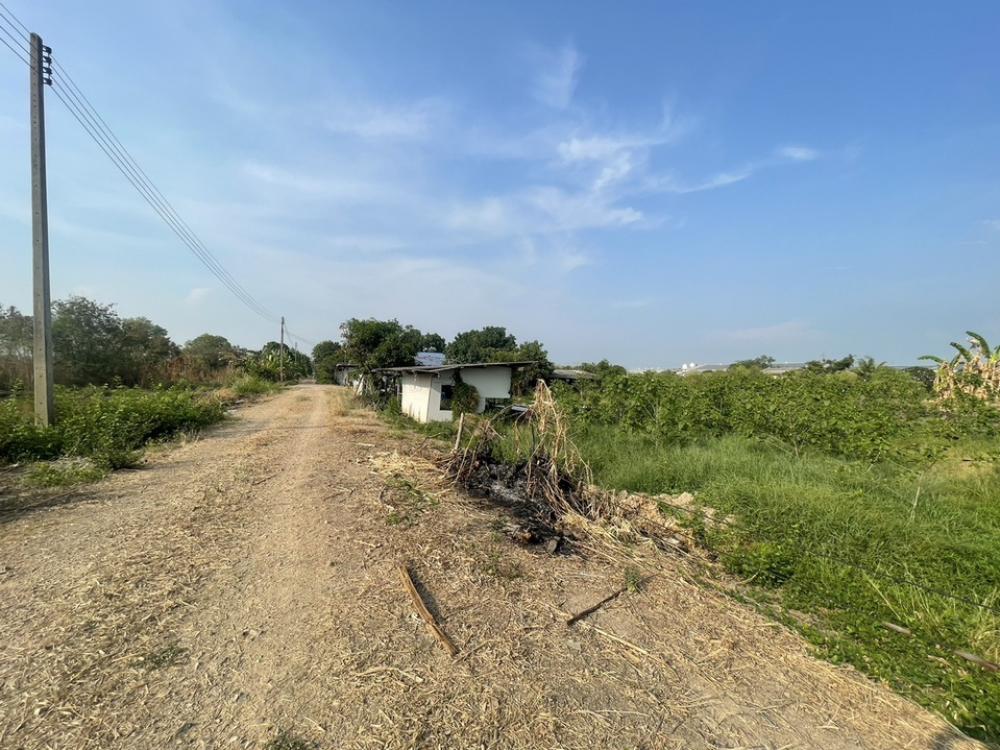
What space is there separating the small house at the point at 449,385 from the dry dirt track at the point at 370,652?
9690mm

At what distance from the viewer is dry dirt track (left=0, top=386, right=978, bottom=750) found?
1.97 meters

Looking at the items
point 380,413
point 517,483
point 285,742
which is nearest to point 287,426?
point 380,413

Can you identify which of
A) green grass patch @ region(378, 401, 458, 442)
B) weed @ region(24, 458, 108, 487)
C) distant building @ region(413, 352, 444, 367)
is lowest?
green grass patch @ region(378, 401, 458, 442)

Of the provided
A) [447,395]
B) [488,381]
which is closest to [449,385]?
[447,395]

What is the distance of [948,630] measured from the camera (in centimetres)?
285

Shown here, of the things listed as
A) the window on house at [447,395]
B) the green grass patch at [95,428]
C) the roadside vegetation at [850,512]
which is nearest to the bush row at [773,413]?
the roadside vegetation at [850,512]

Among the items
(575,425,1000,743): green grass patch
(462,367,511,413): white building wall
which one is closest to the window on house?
(462,367,511,413): white building wall

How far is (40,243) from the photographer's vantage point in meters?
8.05

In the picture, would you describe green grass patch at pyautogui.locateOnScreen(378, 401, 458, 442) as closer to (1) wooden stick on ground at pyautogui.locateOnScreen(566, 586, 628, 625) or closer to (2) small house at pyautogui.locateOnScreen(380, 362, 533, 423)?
(2) small house at pyautogui.locateOnScreen(380, 362, 533, 423)

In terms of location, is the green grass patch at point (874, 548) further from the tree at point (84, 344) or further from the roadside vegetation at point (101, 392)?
the tree at point (84, 344)

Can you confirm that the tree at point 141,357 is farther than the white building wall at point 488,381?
Yes

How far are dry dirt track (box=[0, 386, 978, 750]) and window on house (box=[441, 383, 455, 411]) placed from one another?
9819 millimetres

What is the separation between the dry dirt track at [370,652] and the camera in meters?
1.97

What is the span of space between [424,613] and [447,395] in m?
11.6
